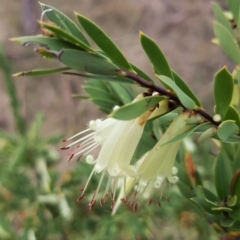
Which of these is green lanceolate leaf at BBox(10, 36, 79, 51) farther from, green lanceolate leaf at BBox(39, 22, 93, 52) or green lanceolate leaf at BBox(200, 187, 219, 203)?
green lanceolate leaf at BBox(200, 187, 219, 203)

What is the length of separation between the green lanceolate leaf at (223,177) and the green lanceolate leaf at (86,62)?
125 mm

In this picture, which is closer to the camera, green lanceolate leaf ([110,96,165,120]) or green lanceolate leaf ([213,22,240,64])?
green lanceolate leaf ([110,96,165,120])

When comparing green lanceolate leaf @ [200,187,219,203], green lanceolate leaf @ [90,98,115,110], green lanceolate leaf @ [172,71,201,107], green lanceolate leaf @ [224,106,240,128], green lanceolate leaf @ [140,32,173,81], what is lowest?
green lanceolate leaf @ [200,187,219,203]

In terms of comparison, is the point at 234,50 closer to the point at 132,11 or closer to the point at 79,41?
the point at 79,41

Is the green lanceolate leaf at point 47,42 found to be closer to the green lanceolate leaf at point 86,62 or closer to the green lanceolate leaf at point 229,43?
the green lanceolate leaf at point 86,62

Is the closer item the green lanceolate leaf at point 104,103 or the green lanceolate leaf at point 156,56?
the green lanceolate leaf at point 156,56

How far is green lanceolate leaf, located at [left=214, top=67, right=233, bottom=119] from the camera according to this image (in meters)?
0.24

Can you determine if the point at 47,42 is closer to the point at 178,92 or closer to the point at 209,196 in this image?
the point at 178,92

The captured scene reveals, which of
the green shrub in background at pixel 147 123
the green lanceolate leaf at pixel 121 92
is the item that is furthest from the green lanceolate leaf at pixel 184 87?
the green lanceolate leaf at pixel 121 92

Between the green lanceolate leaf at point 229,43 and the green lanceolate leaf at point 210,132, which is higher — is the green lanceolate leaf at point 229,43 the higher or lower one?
the higher one

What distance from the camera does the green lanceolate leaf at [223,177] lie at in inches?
12.0

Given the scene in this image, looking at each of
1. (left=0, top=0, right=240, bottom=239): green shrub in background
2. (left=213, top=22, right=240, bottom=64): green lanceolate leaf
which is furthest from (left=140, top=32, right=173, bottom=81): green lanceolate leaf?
(left=213, top=22, right=240, bottom=64): green lanceolate leaf

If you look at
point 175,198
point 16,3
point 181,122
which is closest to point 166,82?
point 181,122

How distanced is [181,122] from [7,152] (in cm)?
48
